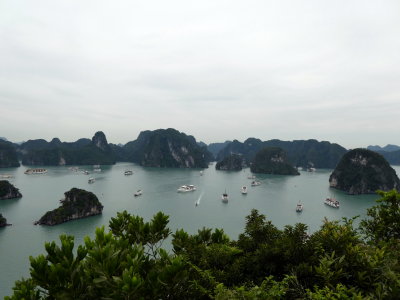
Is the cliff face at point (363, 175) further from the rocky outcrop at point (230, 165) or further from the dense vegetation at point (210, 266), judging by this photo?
the dense vegetation at point (210, 266)

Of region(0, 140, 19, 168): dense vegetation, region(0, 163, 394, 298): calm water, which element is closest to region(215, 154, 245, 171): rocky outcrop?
region(0, 163, 394, 298): calm water

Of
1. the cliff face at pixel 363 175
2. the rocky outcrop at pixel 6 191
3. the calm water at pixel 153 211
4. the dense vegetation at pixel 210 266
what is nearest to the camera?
the dense vegetation at pixel 210 266

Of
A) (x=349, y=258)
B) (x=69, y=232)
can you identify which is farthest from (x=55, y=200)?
(x=349, y=258)

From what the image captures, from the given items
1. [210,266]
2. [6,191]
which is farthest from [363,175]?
[6,191]

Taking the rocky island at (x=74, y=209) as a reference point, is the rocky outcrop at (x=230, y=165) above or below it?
above

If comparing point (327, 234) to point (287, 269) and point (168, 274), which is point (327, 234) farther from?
point (168, 274)

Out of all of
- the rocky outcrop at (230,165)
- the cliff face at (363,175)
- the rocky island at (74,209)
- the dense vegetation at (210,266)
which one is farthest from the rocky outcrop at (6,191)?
the rocky outcrop at (230,165)
